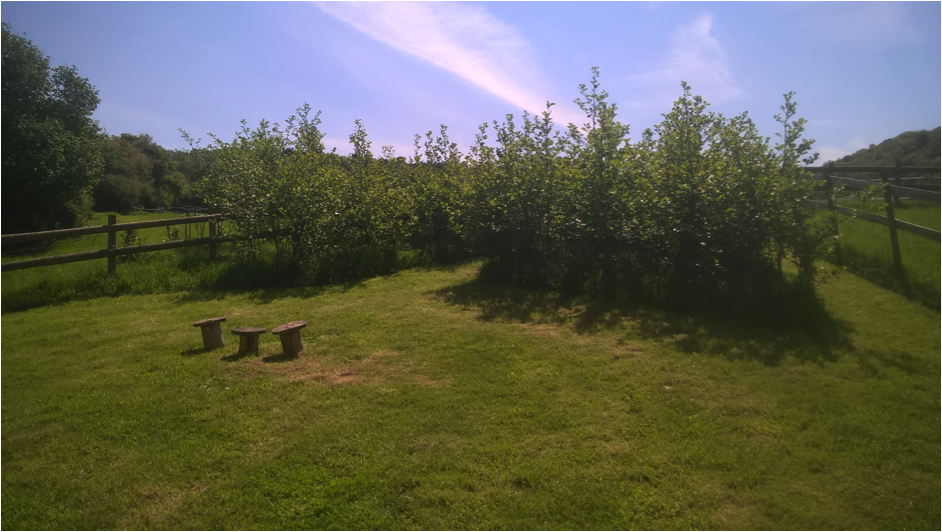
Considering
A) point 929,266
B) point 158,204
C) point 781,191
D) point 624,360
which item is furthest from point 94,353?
point 158,204

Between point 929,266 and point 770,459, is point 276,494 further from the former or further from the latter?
point 929,266

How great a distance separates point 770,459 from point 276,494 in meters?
3.40

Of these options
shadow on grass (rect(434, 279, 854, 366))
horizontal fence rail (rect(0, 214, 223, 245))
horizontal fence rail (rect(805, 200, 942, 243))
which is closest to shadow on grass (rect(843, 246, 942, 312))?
horizontal fence rail (rect(805, 200, 942, 243))

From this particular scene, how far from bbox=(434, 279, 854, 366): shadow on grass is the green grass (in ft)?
3.27

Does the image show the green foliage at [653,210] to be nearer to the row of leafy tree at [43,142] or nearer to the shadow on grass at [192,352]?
the shadow on grass at [192,352]

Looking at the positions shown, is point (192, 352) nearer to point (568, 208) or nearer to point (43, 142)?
point (568, 208)

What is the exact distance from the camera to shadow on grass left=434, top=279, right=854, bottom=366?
17.8 feet

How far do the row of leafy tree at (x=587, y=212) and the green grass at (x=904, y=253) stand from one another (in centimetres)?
85

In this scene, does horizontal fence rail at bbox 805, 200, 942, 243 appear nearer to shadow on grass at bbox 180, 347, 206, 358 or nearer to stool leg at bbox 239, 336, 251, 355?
stool leg at bbox 239, 336, 251, 355

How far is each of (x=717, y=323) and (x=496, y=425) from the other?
12.7ft

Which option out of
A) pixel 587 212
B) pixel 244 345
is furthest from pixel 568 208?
pixel 244 345

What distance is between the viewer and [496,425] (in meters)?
4.05

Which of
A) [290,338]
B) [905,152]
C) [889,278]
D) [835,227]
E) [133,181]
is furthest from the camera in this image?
[133,181]

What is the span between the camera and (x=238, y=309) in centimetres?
835
